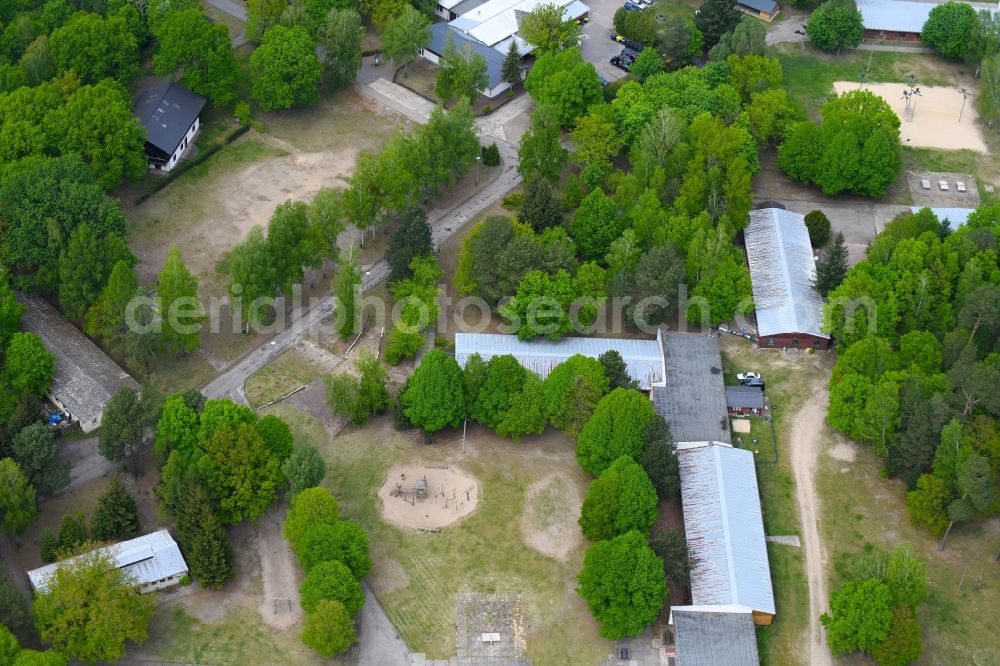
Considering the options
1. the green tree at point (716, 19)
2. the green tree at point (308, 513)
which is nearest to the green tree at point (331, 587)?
the green tree at point (308, 513)

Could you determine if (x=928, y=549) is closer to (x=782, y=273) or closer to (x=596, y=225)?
(x=782, y=273)

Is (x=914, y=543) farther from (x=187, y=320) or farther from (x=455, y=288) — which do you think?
(x=187, y=320)

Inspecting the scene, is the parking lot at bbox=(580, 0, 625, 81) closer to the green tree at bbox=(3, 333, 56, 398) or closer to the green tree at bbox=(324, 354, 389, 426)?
the green tree at bbox=(324, 354, 389, 426)

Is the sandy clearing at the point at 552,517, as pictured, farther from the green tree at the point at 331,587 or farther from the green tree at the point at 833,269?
the green tree at the point at 833,269

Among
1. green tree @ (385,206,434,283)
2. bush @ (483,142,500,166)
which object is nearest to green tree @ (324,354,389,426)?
green tree @ (385,206,434,283)

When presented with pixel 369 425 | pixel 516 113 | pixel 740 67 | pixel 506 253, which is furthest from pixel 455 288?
pixel 740 67
